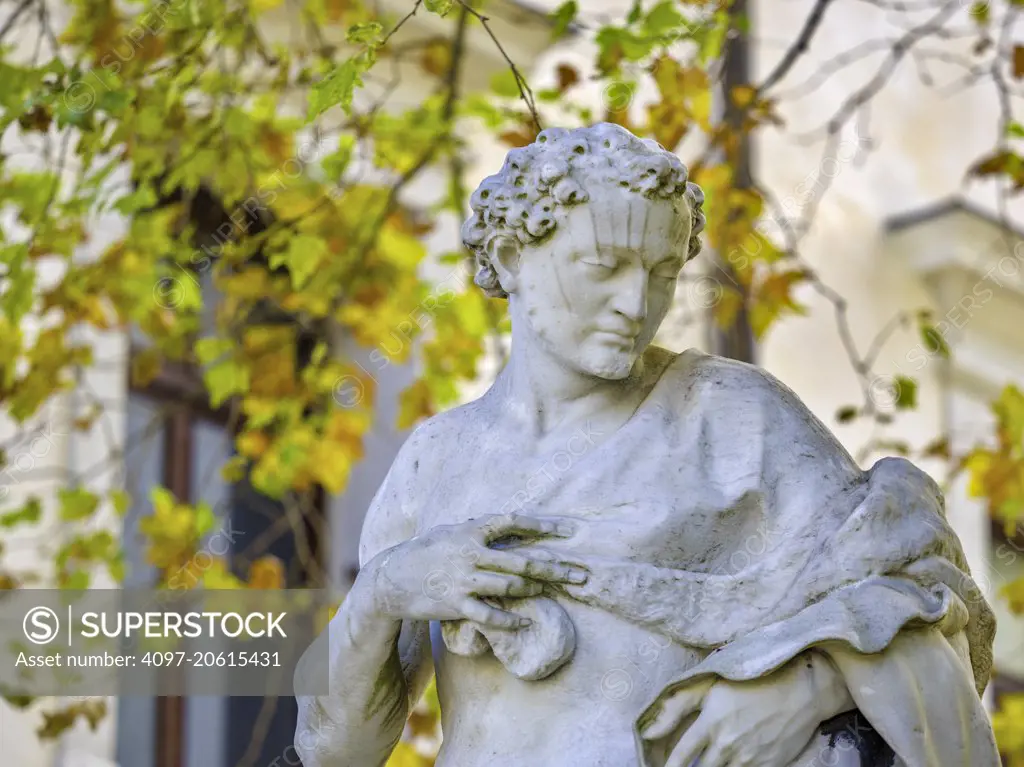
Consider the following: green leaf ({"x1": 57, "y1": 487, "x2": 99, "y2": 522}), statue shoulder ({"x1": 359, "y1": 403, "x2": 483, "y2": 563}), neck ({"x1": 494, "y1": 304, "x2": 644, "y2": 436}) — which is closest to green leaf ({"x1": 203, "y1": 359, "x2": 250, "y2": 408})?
green leaf ({"x1": 57, "y1": 487, "x2": 99, "y2": 522})

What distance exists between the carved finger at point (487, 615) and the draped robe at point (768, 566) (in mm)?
27

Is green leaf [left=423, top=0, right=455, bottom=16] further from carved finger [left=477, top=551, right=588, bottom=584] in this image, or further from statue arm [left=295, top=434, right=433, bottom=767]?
carved finger [left=477, top=551, right=588, bottom=584]

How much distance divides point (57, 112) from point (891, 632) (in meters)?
3.13

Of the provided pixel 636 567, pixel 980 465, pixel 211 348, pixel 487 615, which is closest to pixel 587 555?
pixel 636 567

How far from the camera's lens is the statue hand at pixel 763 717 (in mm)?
3324

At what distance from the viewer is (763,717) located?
10.9 feet

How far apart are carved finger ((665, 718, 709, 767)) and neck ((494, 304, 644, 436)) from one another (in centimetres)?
60

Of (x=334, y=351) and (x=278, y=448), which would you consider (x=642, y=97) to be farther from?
(x=278, y=448)

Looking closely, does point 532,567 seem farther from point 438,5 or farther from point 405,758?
point 405,758

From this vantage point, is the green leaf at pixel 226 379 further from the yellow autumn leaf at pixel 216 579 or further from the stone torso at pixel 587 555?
the stone torso at pixel 587 555

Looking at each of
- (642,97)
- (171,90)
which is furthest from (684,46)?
(171,90)

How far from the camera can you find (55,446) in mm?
8523

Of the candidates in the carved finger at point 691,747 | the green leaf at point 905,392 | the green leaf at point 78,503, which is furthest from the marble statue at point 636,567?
the green leaf at point 78,503

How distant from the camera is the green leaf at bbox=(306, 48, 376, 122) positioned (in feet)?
16.4
